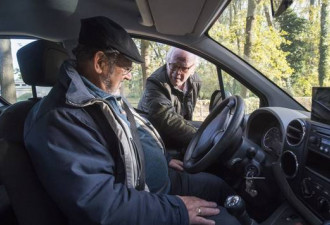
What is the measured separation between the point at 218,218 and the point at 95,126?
787 mm

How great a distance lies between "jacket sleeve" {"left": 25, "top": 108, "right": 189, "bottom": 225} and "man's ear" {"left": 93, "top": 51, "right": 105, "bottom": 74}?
0.29m

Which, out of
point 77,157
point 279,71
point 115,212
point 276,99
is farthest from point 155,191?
point 279,71

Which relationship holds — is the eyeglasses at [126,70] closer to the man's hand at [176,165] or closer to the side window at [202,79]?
the man's hand at [176,165]

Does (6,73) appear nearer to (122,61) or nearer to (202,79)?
(202,79)

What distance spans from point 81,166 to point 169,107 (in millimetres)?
1693

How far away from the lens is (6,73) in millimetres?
3592

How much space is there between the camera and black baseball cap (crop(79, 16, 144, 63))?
5.34ft

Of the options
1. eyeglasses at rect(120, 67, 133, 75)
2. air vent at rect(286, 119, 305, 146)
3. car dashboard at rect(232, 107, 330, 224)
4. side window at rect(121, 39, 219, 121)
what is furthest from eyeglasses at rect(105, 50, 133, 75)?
side window at rect(121, 39, 219, 121)

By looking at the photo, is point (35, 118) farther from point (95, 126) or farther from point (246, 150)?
point (246, 150)

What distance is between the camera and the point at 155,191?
6.05ft

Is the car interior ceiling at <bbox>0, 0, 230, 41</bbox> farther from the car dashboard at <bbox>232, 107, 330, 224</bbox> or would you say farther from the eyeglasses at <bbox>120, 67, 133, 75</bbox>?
the car dashboard at <bbox>232, 107, 330, 224</bbox>

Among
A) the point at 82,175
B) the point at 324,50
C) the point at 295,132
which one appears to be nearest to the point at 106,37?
the point at 82,175

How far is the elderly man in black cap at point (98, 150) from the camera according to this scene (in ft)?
4.33

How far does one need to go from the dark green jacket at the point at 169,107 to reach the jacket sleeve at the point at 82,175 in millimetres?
1452
